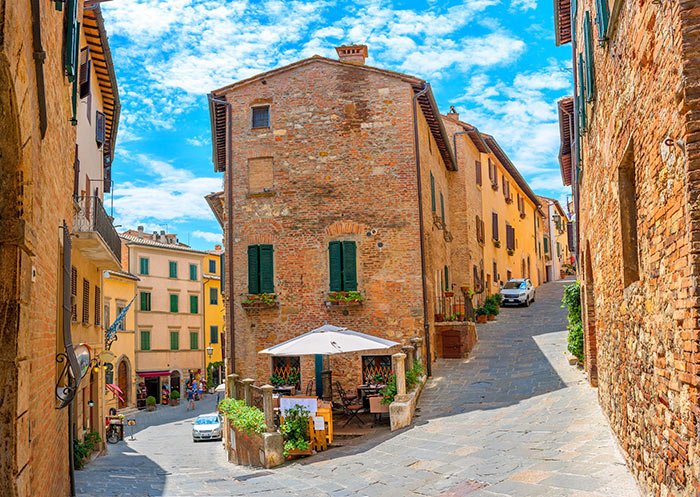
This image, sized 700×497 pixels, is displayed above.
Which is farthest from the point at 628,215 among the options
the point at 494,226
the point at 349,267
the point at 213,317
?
the point at 213,317

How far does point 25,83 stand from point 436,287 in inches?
723

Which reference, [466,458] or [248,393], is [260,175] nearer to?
[248,393]

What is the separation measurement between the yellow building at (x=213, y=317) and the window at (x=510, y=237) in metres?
21.8

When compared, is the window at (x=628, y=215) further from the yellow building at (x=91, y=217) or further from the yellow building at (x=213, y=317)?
the yellow building at (x=213, y=317)

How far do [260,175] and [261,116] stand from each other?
6.30ft

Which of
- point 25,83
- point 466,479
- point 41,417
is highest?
point 25,83

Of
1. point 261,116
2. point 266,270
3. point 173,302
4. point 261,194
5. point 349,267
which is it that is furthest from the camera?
point 173,302

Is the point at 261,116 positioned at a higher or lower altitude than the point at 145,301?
higher

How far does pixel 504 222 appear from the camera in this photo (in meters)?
36.4

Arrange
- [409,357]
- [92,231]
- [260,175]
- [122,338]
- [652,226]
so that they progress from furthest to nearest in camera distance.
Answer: [122,338]
[260,175]
[409,357]
[92,231]
[652,226]

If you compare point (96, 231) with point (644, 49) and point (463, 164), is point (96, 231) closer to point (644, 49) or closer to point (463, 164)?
point (644, 49)

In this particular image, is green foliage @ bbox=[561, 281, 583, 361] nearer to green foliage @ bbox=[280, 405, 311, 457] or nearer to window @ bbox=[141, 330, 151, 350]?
green foliage @ bbox=[280, 405, 311, 457]

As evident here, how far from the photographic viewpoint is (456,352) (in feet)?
66.9

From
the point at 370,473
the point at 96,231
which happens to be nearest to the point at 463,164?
the point at 96,231
